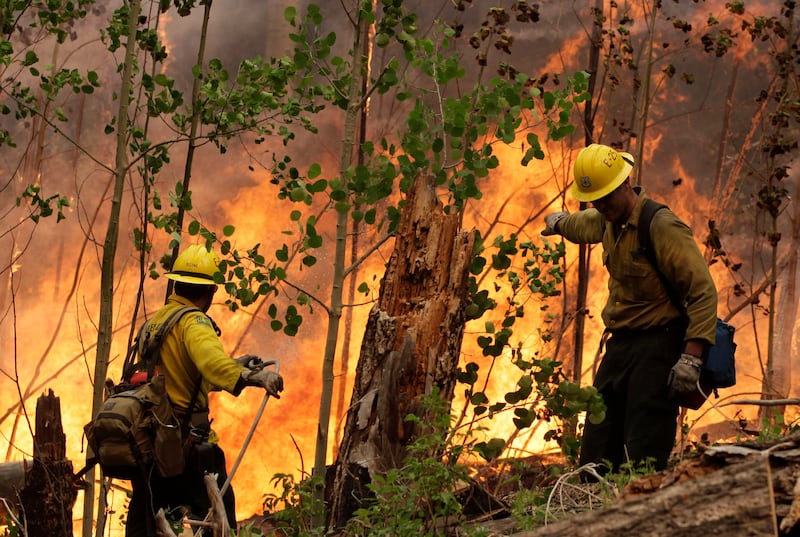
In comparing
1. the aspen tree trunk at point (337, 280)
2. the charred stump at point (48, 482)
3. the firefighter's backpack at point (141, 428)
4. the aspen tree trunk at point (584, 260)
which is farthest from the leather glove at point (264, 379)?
the aspen tree trunk at point (584, 260)

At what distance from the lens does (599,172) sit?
3871mm

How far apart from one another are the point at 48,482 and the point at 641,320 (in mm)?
3407

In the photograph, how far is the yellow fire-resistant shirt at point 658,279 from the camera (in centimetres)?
371

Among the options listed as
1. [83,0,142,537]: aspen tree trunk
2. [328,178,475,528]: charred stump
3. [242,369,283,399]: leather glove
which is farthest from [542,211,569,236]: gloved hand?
[83,0,142,537]: aspen tree trunk

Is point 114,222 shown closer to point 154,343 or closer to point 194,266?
point 194,266

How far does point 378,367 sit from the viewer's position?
4027 mm

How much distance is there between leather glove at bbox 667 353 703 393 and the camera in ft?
12.0

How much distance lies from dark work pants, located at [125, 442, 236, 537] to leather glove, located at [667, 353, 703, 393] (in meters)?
2.03

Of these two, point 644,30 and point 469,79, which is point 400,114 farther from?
point 644,30

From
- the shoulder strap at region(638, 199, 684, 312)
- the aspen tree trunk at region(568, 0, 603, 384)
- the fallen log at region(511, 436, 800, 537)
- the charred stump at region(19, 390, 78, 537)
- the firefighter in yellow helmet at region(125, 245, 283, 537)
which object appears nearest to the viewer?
the fallen log at region(511, 436, 800, 537)

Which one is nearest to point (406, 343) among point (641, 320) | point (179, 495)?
point (641, 320)

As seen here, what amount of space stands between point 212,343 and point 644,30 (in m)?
6.88

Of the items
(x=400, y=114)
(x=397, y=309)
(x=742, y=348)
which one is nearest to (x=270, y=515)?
(x=397, y=309)

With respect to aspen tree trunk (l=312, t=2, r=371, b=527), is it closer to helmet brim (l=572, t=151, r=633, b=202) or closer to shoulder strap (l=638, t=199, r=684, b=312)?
helmet brim (l=572, t=151, r=633, b=202)
